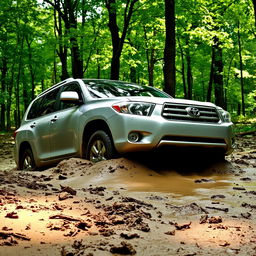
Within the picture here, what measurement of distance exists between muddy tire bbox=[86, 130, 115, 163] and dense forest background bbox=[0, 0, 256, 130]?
630 centimetres

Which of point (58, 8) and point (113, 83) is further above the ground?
point (58, 8)

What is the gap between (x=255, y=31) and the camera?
89.4ft

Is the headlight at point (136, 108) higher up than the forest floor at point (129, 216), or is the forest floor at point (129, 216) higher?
the headlight at point (136, 108)

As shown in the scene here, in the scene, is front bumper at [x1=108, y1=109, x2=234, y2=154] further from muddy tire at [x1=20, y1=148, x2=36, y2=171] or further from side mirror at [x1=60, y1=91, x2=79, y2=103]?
muddy tire at [x1=20, y1=148, x2=36, y2=171]

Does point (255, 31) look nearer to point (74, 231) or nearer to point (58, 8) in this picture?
point (58, 8)

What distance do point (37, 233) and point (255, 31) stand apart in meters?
27.8

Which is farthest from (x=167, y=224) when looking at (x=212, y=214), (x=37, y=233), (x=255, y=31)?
(x=255, y=31)

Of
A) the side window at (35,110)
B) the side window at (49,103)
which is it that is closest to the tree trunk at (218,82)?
the side window at (35,110)

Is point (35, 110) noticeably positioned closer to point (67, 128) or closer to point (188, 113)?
point (67, 128)

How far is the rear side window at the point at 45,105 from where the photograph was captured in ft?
24.3

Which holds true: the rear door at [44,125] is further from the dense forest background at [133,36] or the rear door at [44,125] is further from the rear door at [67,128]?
the dense forest background at [133,36]

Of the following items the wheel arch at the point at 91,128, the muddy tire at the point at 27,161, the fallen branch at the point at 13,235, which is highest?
the wheel arch at the point at 91,128

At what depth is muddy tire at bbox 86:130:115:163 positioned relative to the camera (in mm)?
5590

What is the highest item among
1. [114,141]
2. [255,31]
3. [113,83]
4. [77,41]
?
[255,31]
